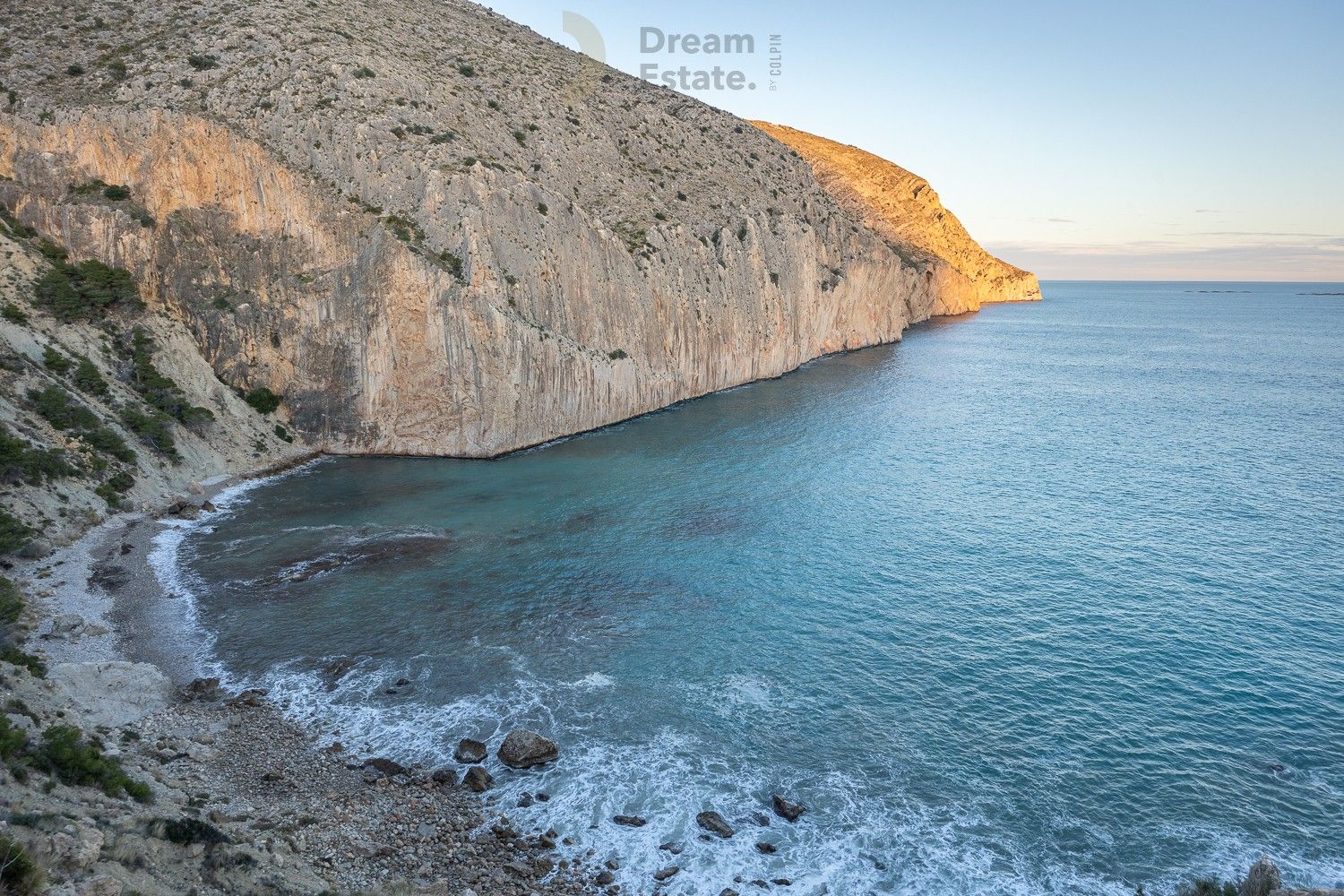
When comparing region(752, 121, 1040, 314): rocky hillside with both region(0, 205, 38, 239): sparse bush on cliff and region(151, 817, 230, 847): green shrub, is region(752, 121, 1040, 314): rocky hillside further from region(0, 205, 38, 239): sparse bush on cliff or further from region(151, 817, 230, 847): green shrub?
region(151, 817, 230, 847): green shrub

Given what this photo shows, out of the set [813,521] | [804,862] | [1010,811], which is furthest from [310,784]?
[813,521]

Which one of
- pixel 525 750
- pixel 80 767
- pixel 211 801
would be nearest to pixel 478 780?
pixel 525 750

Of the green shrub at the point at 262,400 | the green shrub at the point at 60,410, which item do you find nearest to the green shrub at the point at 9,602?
the green shrub at the point at 60,410

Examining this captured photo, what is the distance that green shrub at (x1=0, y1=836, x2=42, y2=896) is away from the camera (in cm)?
1074

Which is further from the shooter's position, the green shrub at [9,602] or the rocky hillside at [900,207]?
the rocky hillside at [900,207]

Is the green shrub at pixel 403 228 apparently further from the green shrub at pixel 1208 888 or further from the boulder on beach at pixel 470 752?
the green shrub at pixel 1208 888

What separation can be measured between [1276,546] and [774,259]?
175 feet

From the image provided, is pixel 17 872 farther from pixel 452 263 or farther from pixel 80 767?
pixel 452 263

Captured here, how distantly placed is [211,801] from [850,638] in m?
19.6

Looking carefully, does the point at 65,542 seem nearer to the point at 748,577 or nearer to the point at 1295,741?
the point at 748,577

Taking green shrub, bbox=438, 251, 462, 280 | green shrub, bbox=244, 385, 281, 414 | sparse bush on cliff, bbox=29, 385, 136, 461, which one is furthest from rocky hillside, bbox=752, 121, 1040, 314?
sparse bush on cliff, bbox=29, 385, 136, 461

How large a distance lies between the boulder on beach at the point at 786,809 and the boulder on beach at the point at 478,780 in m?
→ 7.28

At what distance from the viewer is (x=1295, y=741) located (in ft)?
73.8

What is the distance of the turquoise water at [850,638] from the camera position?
1952 cm
